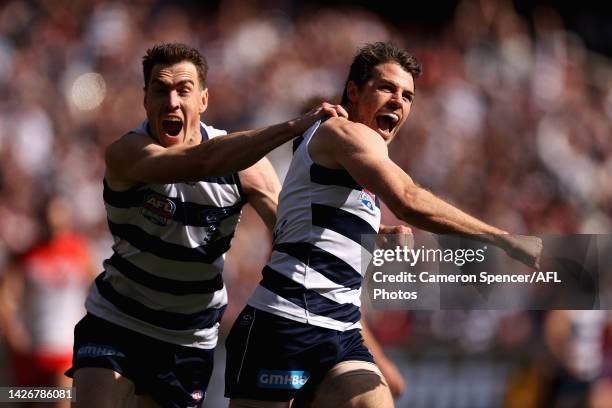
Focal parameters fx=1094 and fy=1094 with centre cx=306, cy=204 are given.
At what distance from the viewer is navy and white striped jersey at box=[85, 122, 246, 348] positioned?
17.6 feet

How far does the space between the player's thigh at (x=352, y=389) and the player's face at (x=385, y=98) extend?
1056 millimetres

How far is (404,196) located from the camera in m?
4.30

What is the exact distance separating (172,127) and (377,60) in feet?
3.83

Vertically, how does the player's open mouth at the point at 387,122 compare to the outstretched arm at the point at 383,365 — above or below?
above

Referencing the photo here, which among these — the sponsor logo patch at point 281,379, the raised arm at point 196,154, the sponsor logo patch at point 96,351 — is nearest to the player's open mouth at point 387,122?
the raised arm at point 196,154

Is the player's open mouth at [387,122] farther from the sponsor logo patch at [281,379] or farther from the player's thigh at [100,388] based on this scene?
the player's thigh at [100,388]

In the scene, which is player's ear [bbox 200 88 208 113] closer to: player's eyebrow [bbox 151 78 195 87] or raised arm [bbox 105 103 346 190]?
player's eyebrow [bbox 151 78 195 87]

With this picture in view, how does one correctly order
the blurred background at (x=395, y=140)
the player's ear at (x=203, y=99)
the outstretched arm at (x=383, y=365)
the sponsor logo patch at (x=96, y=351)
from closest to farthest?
the sponsor logo patch at (x=96, y=351) < the player's ear at (x=203, y=99) < the outstretched arm at (x=383, y=365) < the blurred background at (x=395, y=140)

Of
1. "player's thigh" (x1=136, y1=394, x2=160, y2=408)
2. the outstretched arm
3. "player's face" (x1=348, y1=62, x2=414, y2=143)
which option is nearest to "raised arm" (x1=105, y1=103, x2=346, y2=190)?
"player's face" (x1=348, y1=62, x2=414, y2=143)

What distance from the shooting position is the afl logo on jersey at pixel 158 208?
5344 millimetres

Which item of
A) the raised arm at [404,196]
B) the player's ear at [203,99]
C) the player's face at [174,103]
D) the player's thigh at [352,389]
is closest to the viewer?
the raised arm at [404,196]

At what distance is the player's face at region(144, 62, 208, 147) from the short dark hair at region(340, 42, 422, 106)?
0.94m

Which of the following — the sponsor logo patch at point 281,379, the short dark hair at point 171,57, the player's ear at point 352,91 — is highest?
the short dark hair at point 171,57

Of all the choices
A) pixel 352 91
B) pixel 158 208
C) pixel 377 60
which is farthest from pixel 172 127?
pixel 377 60
